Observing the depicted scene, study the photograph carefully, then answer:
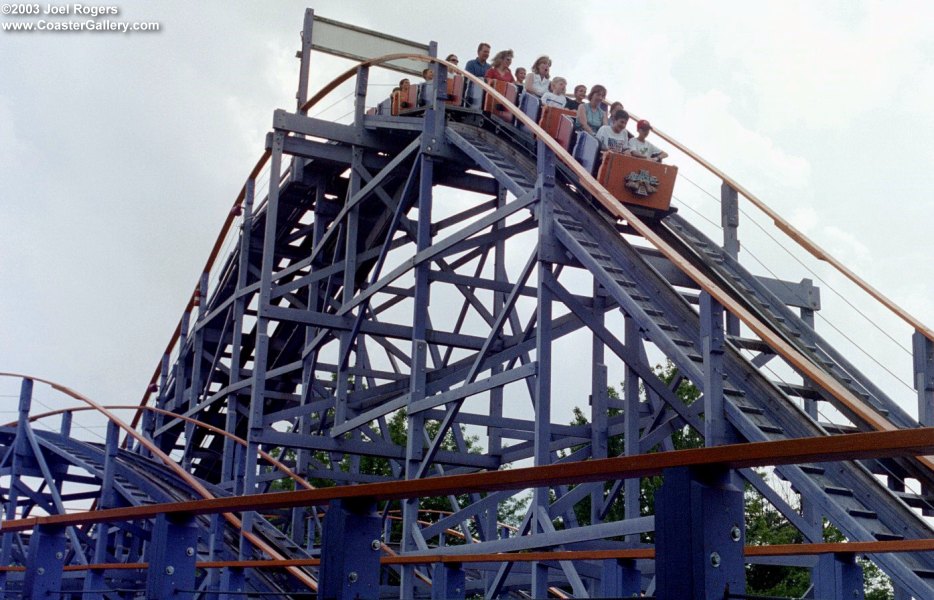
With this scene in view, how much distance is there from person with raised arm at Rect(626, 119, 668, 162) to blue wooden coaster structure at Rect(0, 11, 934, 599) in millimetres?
560

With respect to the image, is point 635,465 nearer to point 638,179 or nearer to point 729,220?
point 638,179

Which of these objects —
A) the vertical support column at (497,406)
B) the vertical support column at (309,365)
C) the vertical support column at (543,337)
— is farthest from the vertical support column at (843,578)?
the vertical support column at (309,365)

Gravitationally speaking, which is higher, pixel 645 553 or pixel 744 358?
pixel 744 358

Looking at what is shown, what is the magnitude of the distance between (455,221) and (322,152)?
1906mm

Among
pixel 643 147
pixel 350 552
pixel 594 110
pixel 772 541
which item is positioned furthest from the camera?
pixel 772 541

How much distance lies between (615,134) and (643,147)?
0.98ft

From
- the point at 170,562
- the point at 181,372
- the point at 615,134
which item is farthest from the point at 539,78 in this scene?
the point at 181,372

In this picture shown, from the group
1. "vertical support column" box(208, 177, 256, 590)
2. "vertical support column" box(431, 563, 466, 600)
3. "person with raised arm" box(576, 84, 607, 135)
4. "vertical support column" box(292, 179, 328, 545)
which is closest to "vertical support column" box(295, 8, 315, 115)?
"vertical support column" box(292, 179, 328, 545)

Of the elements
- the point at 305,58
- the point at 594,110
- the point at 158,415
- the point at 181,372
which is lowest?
the point at 158,415

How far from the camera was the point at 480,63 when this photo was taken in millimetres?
14258

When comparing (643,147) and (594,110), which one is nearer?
(643,147)

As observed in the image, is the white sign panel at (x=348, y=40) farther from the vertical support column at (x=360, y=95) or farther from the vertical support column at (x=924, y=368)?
the vertical support column at (x=924, y=368)

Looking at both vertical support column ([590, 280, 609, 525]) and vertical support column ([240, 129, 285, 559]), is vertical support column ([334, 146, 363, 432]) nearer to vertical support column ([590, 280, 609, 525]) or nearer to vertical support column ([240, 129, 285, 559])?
vertical support column ([240, 129, 285, 559])

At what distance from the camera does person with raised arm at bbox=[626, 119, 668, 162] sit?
35.9 feet
